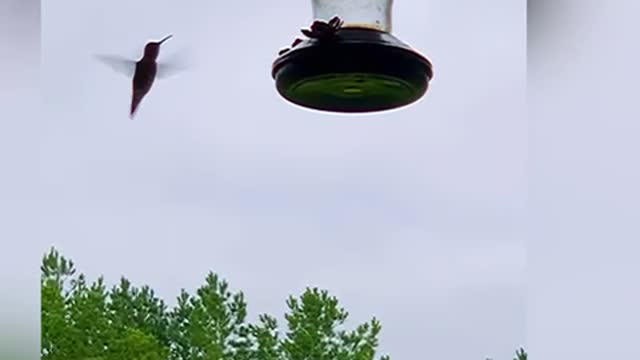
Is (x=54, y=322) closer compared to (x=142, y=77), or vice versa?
(x=142, y=77)

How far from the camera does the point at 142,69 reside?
7.80ft

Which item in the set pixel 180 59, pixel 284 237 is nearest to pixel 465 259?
pixel 284 237

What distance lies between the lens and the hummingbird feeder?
136cm

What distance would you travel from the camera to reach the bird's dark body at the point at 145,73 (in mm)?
2249

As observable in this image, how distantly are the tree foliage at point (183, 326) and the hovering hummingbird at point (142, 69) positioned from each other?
4958mm

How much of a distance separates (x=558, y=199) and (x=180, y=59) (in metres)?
1.48

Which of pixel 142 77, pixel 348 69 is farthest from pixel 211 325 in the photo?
pixel 348 69

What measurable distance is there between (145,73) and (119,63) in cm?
27

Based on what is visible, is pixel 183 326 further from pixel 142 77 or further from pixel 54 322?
pixel 142 77

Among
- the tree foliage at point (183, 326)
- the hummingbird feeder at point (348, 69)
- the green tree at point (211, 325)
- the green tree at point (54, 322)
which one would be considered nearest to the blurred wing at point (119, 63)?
the hummingbird feeder at point (348, 69)

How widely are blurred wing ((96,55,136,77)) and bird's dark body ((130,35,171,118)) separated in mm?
22

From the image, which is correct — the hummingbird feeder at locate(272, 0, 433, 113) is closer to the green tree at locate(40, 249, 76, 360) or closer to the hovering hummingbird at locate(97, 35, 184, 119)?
the hovering hummingbird at locate(97, 35, 184, 119)

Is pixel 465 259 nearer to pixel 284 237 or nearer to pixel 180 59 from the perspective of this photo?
pixel 284 237

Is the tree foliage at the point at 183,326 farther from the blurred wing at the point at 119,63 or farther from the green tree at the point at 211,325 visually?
the blurred wing at the point at 119,63
